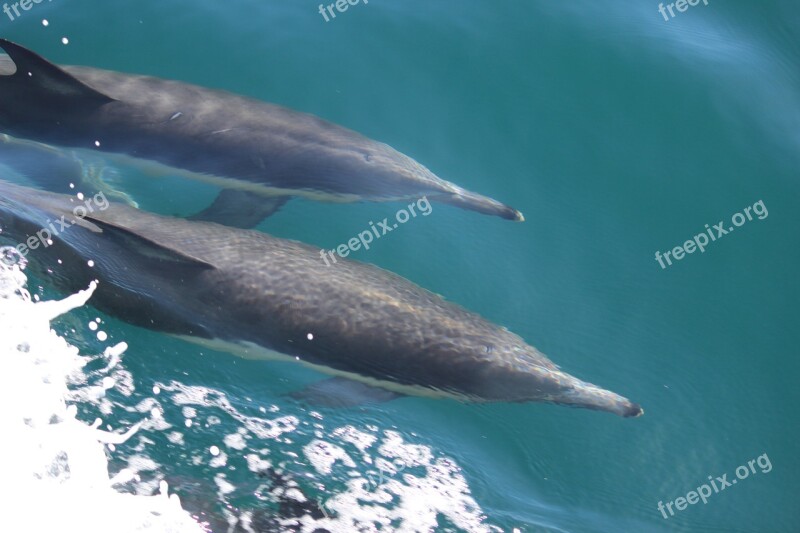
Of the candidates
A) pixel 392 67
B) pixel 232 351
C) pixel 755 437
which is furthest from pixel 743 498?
pixel 392 67

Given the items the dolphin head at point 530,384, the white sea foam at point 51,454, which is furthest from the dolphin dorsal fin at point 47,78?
the dolphin head at point 530,384

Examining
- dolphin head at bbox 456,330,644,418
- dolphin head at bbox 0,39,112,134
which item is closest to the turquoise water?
dolphin head at bbox 456,330,644,418

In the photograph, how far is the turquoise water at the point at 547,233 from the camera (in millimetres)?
6520

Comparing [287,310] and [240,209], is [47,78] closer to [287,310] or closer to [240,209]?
[240,209]

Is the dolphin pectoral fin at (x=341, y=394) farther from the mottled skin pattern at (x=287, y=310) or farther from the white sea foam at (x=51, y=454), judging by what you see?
the white sea foam at (x=51, y=454)

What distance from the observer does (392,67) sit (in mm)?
9484

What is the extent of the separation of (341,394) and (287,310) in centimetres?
74

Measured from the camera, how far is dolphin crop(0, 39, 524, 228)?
826cm

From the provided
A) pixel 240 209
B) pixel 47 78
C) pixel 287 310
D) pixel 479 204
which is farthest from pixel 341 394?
pixel 47 78

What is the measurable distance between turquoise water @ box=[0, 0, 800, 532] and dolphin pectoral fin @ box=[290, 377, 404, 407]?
116 mm

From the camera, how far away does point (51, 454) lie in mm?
5051

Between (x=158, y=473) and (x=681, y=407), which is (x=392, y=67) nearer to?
(x=681, y=407)

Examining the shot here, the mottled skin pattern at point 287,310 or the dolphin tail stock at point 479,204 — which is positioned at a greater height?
the dolphin tail stock at point 479,204

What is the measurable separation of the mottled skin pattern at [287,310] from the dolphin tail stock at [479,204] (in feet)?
5.49
